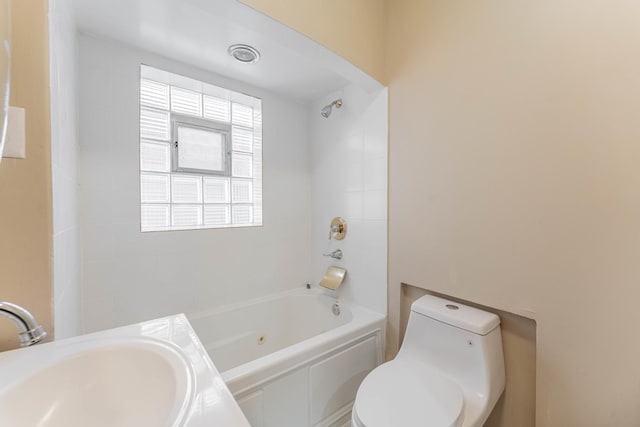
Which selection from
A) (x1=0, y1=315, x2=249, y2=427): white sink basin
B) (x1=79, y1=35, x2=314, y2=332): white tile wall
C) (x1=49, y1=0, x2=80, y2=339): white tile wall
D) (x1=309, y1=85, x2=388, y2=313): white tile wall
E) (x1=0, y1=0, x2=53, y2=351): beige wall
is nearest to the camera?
(x1=0, y1=315, x2=249, y2=427): white sink basin

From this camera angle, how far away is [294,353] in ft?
3.88

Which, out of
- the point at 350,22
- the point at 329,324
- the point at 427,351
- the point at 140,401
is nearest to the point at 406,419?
the point at 427,351

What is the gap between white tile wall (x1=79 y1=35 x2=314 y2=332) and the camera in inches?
54.8

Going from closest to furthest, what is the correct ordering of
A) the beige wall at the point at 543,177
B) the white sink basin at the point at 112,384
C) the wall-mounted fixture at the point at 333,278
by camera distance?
the white sink basin at the point at 112,384 → the beige wall at the point at 543,177 → the wall-mounted fixture at the point at 333,278

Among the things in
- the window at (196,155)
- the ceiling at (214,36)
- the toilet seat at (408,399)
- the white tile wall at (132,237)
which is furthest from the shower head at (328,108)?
the toilet seat at (408,399)

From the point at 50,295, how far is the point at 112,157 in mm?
1082

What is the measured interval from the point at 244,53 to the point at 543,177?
1.73 metres

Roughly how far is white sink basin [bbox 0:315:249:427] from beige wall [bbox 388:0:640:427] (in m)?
1.20

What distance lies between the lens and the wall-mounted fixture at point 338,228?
190 cm

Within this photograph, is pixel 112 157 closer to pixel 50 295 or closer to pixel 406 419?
pixel 50 295

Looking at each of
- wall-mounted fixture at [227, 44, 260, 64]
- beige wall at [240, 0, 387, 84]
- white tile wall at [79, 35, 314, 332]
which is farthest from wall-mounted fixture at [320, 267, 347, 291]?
wall-mounted fixture at [227, 44, 260, 64]

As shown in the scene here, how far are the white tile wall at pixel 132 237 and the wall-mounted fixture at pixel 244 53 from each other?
12.4 inches

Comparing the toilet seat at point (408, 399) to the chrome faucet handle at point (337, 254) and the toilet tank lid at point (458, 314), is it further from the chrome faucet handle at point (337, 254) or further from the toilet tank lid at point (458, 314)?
the chrome faucet handle at point (337, 254)

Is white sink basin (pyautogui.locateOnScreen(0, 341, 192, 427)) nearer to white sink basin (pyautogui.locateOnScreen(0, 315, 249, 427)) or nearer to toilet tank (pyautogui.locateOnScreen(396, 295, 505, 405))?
white sink basin (pyautogui.locateOnScreen(0, 315, 249, 427))
